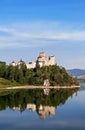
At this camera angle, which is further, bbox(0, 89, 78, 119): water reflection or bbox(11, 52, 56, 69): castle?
bbox(11, 52, 56, 69): castle

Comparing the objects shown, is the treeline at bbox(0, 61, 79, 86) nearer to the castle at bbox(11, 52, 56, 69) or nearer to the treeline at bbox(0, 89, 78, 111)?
the castle at bbox(11, 52, 56, 69)

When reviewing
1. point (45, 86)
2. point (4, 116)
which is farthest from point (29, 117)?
point (45, 86)

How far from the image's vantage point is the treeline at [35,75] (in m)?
148

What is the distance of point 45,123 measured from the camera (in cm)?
4519

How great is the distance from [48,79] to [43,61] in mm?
26457

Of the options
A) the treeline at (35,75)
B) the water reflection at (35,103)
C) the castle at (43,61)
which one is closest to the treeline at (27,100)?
the water reflection at (35,103)

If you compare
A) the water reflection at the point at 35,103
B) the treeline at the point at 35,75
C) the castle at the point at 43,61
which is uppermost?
the castle at the point at 43,61

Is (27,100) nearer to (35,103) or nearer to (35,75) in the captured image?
(35,103)

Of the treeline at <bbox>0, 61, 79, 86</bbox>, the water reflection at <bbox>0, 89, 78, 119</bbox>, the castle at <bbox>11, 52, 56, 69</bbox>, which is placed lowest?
the water reflection at <bbox>0, 89, 78, 119</bbox>

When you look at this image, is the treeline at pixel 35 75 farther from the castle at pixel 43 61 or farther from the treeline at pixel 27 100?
the treeline at pixel 27 100

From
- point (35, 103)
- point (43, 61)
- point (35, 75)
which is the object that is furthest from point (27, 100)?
point (43, 61)

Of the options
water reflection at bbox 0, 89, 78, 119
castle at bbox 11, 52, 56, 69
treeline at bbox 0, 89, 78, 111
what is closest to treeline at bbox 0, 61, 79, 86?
castle at bbox 11, 52, 56, 69

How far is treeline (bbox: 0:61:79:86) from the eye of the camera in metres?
148

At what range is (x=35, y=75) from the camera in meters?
157
